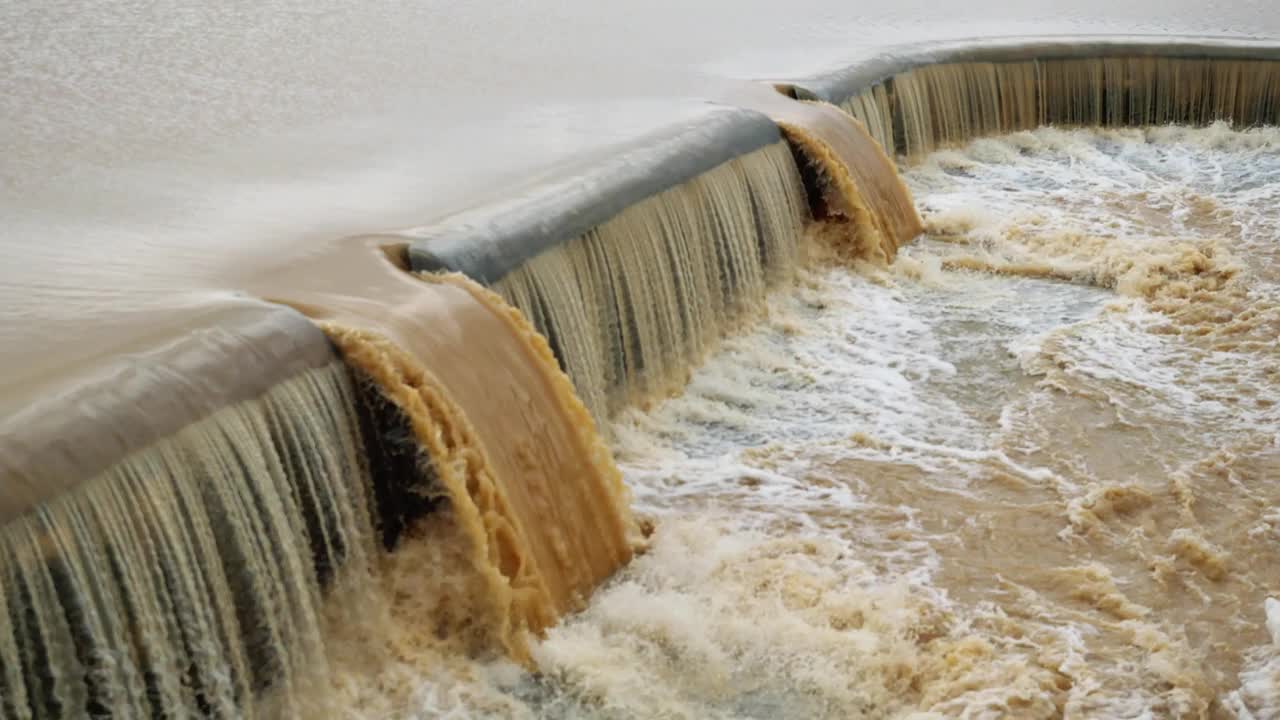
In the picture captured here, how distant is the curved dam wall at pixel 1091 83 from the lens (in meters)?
12.4

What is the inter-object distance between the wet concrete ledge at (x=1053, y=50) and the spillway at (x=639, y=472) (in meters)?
3.21

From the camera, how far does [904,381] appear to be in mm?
7496

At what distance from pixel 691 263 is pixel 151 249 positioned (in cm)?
280

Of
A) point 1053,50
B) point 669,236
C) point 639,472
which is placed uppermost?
point 669,236

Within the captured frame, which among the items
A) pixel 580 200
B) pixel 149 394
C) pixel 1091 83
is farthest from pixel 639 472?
pixel 1091 83

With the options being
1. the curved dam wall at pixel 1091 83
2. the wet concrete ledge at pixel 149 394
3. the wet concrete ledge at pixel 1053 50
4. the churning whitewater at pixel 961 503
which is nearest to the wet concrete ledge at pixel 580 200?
the churning whitewater at pixel 961 503

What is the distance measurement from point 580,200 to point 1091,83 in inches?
320

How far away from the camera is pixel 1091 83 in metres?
13.3

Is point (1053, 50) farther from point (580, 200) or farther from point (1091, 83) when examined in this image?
point (580, 200)

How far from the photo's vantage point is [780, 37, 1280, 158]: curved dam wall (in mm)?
12438

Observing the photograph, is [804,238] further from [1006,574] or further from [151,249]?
[151,249]

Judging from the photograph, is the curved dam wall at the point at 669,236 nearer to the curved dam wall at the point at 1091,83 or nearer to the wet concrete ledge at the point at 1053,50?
the wet concrete ledge at the point at 1053,50

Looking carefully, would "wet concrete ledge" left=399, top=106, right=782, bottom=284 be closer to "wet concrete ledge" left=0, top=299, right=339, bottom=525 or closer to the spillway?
the spillway

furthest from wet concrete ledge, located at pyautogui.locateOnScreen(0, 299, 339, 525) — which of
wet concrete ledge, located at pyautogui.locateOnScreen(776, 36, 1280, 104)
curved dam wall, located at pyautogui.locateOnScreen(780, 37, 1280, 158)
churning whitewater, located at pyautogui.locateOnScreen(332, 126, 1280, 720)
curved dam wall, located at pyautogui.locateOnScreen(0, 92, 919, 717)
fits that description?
curved dam wall, located at pyautogui.locateOnScreen(780, 37, 1280, 158)
